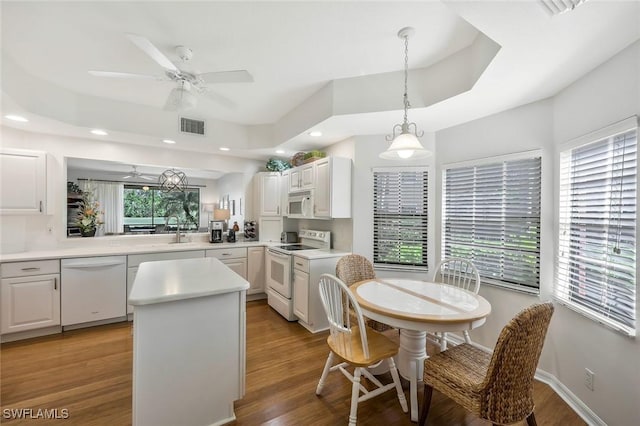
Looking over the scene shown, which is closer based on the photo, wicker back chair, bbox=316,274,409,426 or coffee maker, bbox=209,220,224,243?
wicker back chair, bbox=316,274,409,426

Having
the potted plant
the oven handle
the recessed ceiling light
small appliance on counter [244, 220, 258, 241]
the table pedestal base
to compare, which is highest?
the recessed ceiling light

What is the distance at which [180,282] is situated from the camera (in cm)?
180

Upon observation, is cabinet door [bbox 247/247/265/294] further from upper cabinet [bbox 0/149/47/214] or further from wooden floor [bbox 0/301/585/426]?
upper cabinet [bbox 0/149/47/214]

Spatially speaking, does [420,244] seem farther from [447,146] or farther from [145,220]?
[145,220]

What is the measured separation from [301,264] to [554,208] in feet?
8.35

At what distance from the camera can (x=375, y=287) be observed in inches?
90.7

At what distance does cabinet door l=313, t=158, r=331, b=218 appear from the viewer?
3316 millimetres

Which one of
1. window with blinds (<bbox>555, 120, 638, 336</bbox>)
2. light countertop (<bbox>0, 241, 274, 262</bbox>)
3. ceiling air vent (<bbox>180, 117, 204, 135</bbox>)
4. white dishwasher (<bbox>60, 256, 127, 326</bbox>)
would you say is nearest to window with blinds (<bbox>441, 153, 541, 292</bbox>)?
window with blinds (<bbox>555, 120, 638, 336</bbox>)

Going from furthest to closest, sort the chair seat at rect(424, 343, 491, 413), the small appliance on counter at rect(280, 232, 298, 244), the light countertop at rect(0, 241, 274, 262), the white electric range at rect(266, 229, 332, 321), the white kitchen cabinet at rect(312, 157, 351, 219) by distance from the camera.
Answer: the small appliance on counter at rect(280, 232, 298, 244)
the white electric range at rect(266, 229, 332, 321)
the white kitchen cabinet at rect(312, 157, 351, 219)
the light countertop at rect(0, 241, 274, 262)
the chair seat at rect(424, 343, 491, 413)

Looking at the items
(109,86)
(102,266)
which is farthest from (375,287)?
(109,86)

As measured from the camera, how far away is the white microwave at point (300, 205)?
3.72 meters

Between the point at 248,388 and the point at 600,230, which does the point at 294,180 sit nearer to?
the point at 248,388

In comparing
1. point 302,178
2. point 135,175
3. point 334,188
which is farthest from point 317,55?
point 135,175

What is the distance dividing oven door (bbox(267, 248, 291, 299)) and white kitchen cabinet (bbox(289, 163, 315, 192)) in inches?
39.9
